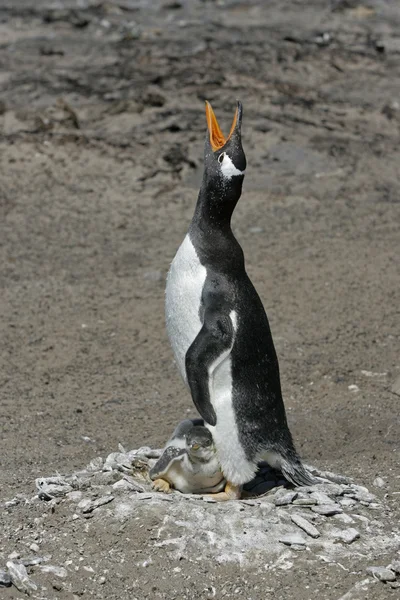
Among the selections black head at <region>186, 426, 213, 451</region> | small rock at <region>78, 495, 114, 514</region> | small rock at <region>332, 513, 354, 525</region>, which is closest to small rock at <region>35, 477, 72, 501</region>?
small rock at <region>78, 495, 114, 514</region>

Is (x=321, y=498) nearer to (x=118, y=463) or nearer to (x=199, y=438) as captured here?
(x=199, y=438)

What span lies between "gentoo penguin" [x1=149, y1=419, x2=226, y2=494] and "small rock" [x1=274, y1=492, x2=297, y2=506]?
1.01 feet

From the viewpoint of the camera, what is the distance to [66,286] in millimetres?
9188

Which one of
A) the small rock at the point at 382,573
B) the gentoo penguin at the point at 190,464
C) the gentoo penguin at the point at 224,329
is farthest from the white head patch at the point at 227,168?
the small rock at the point at 382,573

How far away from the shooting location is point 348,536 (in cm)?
494

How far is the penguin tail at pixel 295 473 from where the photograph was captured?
5355 millimetres

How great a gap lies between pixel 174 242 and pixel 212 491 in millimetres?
4995

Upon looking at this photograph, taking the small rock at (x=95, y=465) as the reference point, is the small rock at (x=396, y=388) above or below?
below

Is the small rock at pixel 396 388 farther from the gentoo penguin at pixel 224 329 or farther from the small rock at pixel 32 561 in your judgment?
the small rock at pixel 32 561

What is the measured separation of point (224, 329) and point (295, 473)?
2.95 ft

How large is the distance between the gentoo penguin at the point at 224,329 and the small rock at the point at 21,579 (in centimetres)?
106

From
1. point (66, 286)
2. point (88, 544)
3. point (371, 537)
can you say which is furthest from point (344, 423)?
point (66, 286)

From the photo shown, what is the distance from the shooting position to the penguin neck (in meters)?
5.20

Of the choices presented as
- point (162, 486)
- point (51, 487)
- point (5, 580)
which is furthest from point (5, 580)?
point (162, 486)
